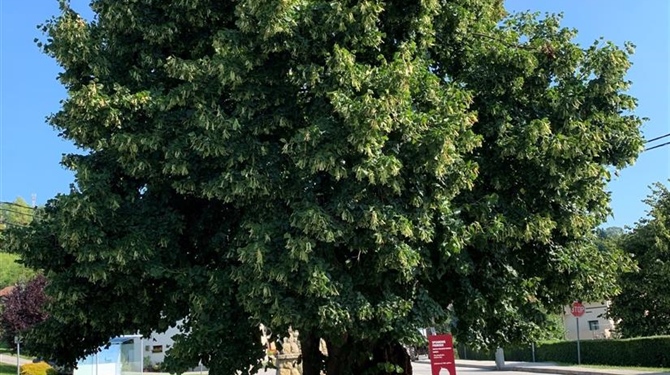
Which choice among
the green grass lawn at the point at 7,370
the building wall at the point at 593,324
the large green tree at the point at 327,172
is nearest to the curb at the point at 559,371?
the building wall at the point at 593,324

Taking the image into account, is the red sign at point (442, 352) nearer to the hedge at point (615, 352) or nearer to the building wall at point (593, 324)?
the hedge at point (615, 352)

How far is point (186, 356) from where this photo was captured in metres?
9.85

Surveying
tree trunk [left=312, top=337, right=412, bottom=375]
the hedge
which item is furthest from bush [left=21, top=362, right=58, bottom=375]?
tree trunk [left=312, top=337, right=412, bottom=375]

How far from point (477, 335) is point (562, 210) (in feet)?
7.86

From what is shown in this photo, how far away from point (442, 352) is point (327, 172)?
2.99 m

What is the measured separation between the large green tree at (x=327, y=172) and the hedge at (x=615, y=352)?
14.1 metres

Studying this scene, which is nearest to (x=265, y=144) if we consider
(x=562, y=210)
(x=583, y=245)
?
(x=562, y=210)

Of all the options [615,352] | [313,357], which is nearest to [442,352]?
[313,357]

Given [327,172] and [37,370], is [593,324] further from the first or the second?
[327,172]

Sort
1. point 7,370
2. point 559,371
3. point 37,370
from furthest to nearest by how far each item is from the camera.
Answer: point 7,370
point 37,370
point 559,371

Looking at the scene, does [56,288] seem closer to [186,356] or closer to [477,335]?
[186,356]

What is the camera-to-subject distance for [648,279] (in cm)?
2692

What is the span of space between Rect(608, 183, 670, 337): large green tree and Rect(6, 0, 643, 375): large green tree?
16780 millimetres

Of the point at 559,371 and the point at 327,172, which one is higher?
→ the point at 327,172
